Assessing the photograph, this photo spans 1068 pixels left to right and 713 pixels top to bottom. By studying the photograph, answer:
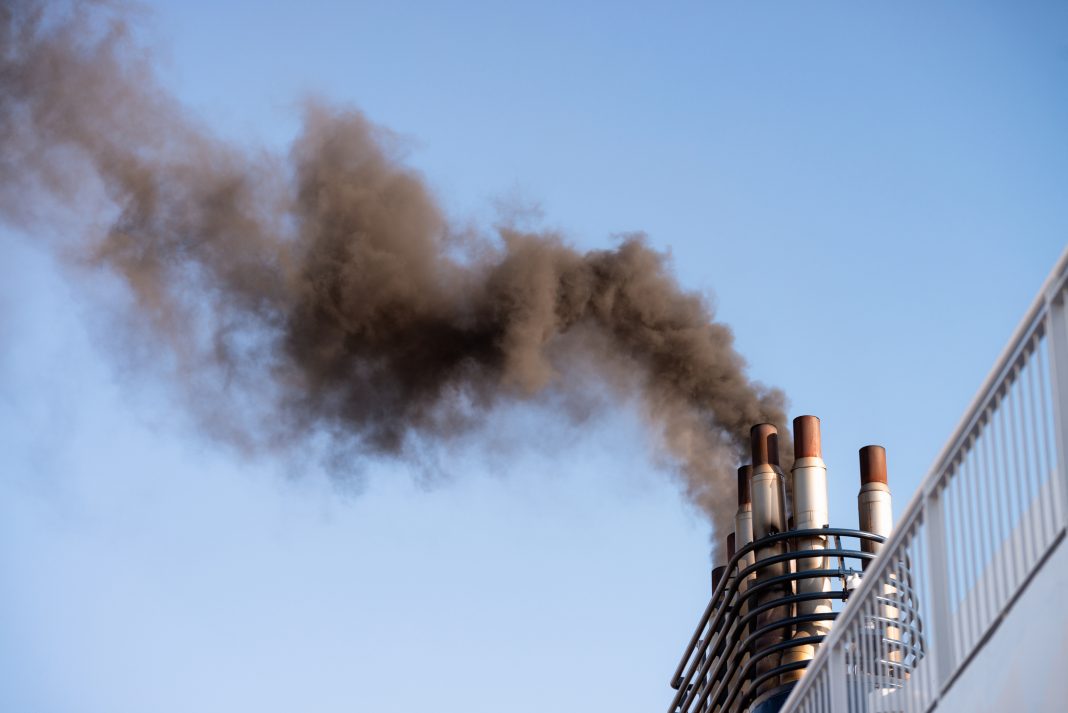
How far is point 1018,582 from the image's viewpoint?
20.7 ft

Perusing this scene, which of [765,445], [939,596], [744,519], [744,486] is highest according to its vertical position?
[765,445]

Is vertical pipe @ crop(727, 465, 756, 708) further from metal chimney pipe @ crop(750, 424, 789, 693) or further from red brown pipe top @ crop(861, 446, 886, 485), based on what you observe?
red brown pipe top @ crop(861, 446, 886, 485)

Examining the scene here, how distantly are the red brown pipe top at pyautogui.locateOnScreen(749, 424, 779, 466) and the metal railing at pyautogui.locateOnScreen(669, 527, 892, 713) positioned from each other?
5.02ft

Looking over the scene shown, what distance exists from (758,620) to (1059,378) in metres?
11.4

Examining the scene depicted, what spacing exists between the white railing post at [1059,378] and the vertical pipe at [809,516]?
33.7 ft

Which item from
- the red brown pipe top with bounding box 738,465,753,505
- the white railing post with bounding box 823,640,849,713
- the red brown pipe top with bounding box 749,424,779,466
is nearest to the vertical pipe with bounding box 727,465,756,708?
the red brown pipe top with bounding box 738,465,753,505

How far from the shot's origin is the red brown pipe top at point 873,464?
1855cm

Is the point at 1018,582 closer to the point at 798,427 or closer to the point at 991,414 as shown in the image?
the point at 991,414

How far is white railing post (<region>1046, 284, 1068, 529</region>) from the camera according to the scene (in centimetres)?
596

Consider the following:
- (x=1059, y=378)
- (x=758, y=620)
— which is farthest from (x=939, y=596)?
(x=758, y=620)

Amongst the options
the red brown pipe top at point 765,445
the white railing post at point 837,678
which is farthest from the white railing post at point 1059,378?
the red brown pipe top at point 765,445

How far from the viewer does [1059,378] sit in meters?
6.09

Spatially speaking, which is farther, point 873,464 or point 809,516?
point 873,464

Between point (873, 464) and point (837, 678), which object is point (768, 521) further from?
point (837, 678)
